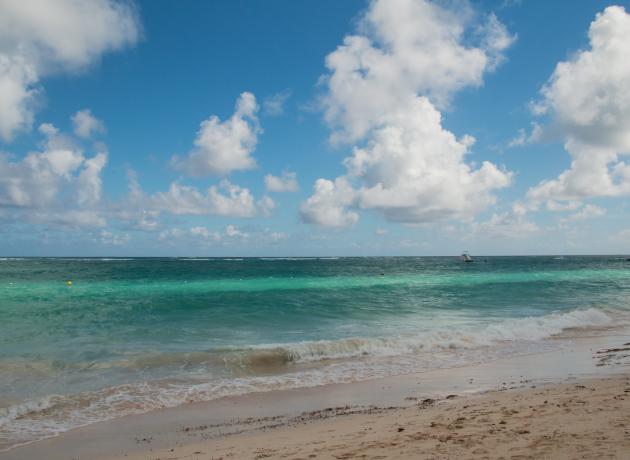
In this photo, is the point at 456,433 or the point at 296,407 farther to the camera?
the point at 296,407

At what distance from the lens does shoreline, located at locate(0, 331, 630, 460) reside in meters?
7.51

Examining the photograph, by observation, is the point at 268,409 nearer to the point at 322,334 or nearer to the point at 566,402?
the point at 566,402

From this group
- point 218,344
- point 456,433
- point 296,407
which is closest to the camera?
point 456,433

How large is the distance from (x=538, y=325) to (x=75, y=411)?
1979 centimetres

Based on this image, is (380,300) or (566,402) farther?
(380,300)

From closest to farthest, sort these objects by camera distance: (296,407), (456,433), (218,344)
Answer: (456,433) < (296,407) < (218,344)

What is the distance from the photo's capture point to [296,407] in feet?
31.1

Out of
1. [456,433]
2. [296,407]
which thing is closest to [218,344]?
[296,407]

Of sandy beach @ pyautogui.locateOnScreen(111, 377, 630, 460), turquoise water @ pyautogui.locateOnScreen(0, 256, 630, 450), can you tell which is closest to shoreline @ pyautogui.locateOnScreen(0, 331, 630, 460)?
sandy beach @ pyautogui.locateOnScreen(111, 377, 630, 460)

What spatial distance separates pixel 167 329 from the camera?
782 inches

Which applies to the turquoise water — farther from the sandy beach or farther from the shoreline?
the sandy beach

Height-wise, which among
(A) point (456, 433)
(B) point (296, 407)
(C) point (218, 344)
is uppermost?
(A) point (456, 433)

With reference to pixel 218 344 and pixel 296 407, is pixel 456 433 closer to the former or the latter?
pixel 296 407

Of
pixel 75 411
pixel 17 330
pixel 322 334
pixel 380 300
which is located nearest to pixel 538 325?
pixel 322 334
